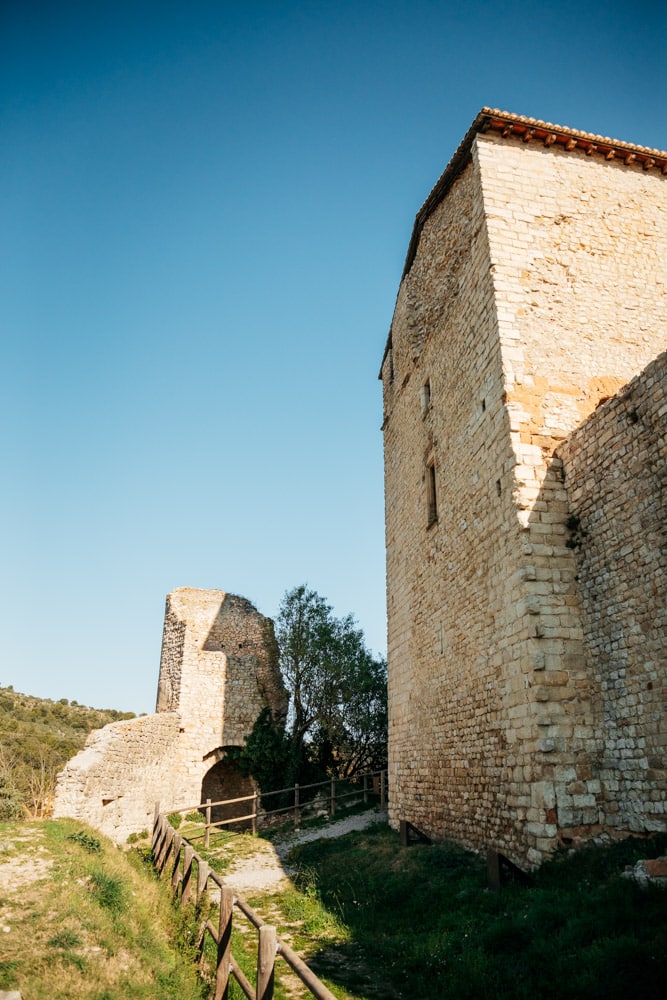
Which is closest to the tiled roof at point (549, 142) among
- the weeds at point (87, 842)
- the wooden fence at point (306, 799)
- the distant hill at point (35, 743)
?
the weeds at point (87, 842)

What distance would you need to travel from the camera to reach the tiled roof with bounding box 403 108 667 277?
400 inches

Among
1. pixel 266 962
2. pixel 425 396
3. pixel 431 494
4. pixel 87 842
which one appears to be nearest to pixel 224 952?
pixel 266 962

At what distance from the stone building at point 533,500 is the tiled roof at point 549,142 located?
0.12 ft

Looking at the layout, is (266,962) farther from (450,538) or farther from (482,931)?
(450,538)

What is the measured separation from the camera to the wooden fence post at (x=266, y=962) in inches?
151

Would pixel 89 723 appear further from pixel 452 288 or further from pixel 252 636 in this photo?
pixel 452 288

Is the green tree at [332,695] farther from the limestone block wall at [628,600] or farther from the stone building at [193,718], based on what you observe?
the limestone block wall at [628,600]

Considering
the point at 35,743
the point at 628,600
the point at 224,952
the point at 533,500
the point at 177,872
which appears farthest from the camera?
the point at 35,743

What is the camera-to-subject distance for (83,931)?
209 inches

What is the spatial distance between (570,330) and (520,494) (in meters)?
3.04

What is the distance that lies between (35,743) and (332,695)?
64.4 ft

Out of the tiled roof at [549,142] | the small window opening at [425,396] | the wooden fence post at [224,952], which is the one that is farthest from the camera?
the small window opening at [425,396]

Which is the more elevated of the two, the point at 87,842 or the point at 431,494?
the point at 431,494

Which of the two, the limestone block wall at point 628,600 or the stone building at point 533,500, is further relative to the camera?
the stone building at point 533,500
